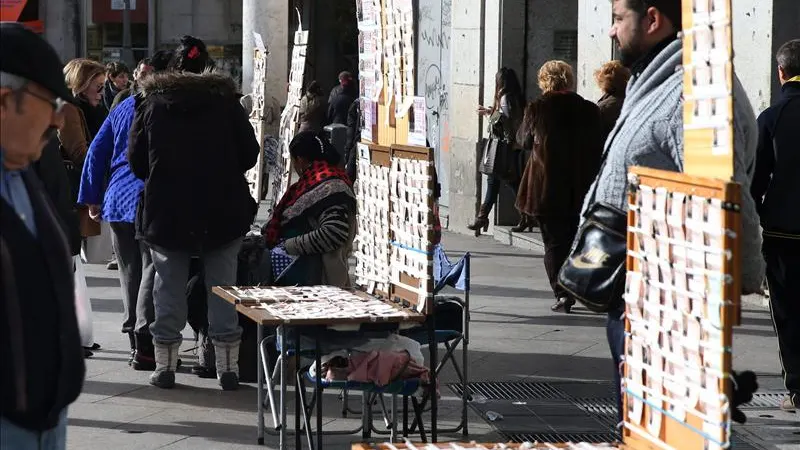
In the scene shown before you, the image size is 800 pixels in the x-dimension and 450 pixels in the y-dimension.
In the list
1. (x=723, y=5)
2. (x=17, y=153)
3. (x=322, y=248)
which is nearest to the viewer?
(x=17, y=153)

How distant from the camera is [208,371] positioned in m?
8.30

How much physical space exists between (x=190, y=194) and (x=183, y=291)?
0.55m

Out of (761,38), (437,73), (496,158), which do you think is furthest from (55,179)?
(437,73)

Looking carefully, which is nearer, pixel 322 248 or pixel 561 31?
pixel 322 248

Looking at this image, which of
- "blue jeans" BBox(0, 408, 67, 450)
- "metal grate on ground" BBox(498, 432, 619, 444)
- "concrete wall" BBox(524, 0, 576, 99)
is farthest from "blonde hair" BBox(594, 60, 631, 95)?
"blue jeans" BBox(0, 408, 67, 450)

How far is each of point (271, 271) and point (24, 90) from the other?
4647 mm

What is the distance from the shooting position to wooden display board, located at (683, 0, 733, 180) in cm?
348

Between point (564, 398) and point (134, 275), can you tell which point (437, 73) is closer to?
point (134, 275)

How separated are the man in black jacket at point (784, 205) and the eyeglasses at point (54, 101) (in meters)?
4.54

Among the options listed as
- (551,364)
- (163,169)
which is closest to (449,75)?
(551,364)

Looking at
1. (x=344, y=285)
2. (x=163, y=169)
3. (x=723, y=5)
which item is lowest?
(x=344, y=285)

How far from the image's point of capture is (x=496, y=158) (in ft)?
48.2

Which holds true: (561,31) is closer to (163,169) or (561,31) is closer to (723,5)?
(163,169)

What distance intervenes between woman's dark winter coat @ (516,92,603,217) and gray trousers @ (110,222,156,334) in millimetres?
3086
